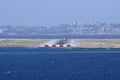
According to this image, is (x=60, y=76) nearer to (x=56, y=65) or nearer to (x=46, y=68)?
(x=46, y=68)

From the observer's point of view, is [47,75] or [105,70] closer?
[47,75]

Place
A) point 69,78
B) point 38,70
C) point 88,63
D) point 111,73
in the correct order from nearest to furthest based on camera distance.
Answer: point 69,78
point 111,73
point 38,70
point 88,63

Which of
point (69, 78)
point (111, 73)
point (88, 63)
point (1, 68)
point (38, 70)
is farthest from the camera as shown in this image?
point (88, 63)

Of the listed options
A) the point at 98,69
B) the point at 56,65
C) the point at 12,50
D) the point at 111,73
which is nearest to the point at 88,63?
the point at 56,65

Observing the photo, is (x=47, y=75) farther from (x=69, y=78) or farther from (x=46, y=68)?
(x=46, y=68)

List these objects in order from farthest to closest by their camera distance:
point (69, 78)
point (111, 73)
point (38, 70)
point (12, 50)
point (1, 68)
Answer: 1. point (12, 50)
2. point (1, 68)
3. point (38, 70)
4. point (111, 73)
5. point (69, 78)

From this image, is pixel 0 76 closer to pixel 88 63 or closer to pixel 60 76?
pixel 60 76

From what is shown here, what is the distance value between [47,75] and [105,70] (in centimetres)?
898

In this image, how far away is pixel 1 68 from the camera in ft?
263

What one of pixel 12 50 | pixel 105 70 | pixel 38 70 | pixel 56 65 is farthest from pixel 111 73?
pixel 12 50

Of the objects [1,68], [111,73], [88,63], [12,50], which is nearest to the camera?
[111,73]

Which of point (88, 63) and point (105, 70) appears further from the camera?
point (88, 63)

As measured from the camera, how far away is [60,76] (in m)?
67.2

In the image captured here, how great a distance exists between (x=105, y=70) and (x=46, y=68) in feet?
27.3
